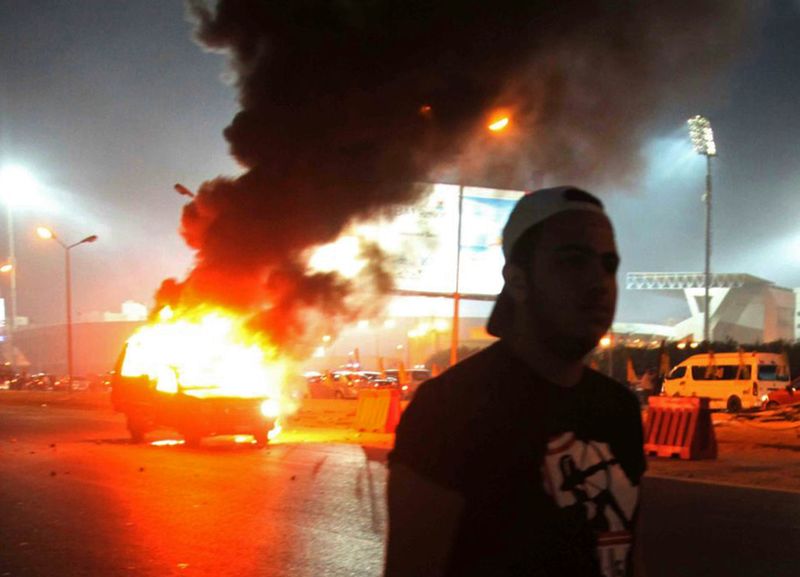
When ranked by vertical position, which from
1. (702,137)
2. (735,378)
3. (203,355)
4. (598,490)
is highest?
(702,137)

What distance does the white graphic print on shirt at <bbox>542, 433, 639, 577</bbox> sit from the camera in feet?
6.33

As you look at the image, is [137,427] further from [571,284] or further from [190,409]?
[571,284]

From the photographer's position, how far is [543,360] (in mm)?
2023

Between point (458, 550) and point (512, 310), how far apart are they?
1.84 feet

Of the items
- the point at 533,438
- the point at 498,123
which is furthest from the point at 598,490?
the point at 498,123

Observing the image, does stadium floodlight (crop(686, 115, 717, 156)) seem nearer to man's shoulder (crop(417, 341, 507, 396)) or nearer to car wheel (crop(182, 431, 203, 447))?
car wheel (crop(182, 431, 203, 447))

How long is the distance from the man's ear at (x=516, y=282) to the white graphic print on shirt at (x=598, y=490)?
320 millimetres

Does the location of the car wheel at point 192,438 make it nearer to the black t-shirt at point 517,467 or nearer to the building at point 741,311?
the black t-shirt at point 517,467

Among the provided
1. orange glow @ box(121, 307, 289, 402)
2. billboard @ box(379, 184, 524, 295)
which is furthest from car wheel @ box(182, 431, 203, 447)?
billboard @ box(379, 184, 524, 295)

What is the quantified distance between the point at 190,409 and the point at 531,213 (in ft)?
47.6

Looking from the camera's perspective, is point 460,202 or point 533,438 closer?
point 533,438

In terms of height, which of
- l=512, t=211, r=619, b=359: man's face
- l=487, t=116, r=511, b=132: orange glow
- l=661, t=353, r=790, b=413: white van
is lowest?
l=661, t=353, r=790, b=413: white van

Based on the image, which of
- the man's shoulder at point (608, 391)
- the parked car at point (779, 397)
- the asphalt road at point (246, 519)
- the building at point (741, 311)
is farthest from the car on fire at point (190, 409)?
the building at point (741, 311)

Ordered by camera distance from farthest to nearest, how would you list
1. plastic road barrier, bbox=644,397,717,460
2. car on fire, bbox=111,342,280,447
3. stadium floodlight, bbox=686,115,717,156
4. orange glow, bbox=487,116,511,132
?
1. stadium floodlight, bbox=686,115,717,156
2. car on fire, bbox=111,342,280,447
3. orange glow, bbox=487,116,511,132
4. plastic road barrier, bbox=644,397,717,460
